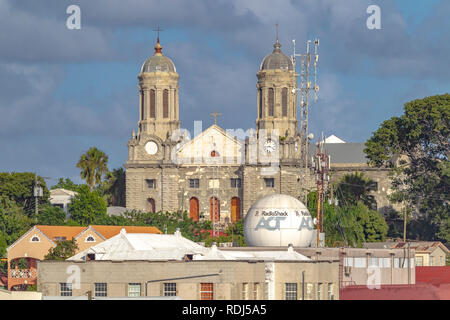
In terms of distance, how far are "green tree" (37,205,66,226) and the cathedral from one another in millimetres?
11523

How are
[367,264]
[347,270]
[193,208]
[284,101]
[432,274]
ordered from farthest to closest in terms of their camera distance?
[193,208] < [284,101] < [432,274] < [367,264] < [347,270]

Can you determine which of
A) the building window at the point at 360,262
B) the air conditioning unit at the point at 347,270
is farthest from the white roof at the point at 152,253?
the building window at the point at 360,262

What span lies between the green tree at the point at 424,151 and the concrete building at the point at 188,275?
55335mm

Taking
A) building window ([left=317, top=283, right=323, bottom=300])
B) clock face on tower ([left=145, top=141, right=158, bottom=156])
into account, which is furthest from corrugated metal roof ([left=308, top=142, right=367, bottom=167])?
building window ([left=317, top=283, right=323, bottom=300])

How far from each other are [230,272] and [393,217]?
74.0 metres

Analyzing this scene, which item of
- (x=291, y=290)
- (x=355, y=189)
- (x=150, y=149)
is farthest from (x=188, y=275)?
(x=355, y=189)

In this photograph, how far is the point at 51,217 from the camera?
12450 centimetres

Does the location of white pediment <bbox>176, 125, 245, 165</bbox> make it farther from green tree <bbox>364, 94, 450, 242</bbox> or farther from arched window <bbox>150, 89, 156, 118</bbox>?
green tree <bbox>364, 94, 450, 242</bbox>

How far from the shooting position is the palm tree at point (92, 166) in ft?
497

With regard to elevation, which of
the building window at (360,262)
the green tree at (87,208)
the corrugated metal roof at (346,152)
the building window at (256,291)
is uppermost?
the corrugated metal roof at (346,152)

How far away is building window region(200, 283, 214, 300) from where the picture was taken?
6734cm

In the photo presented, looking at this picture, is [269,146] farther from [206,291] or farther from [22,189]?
[206,291]

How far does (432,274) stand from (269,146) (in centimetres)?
4269

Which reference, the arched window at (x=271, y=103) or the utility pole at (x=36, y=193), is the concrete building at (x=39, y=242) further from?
the arched window at (x=271, y=103)
